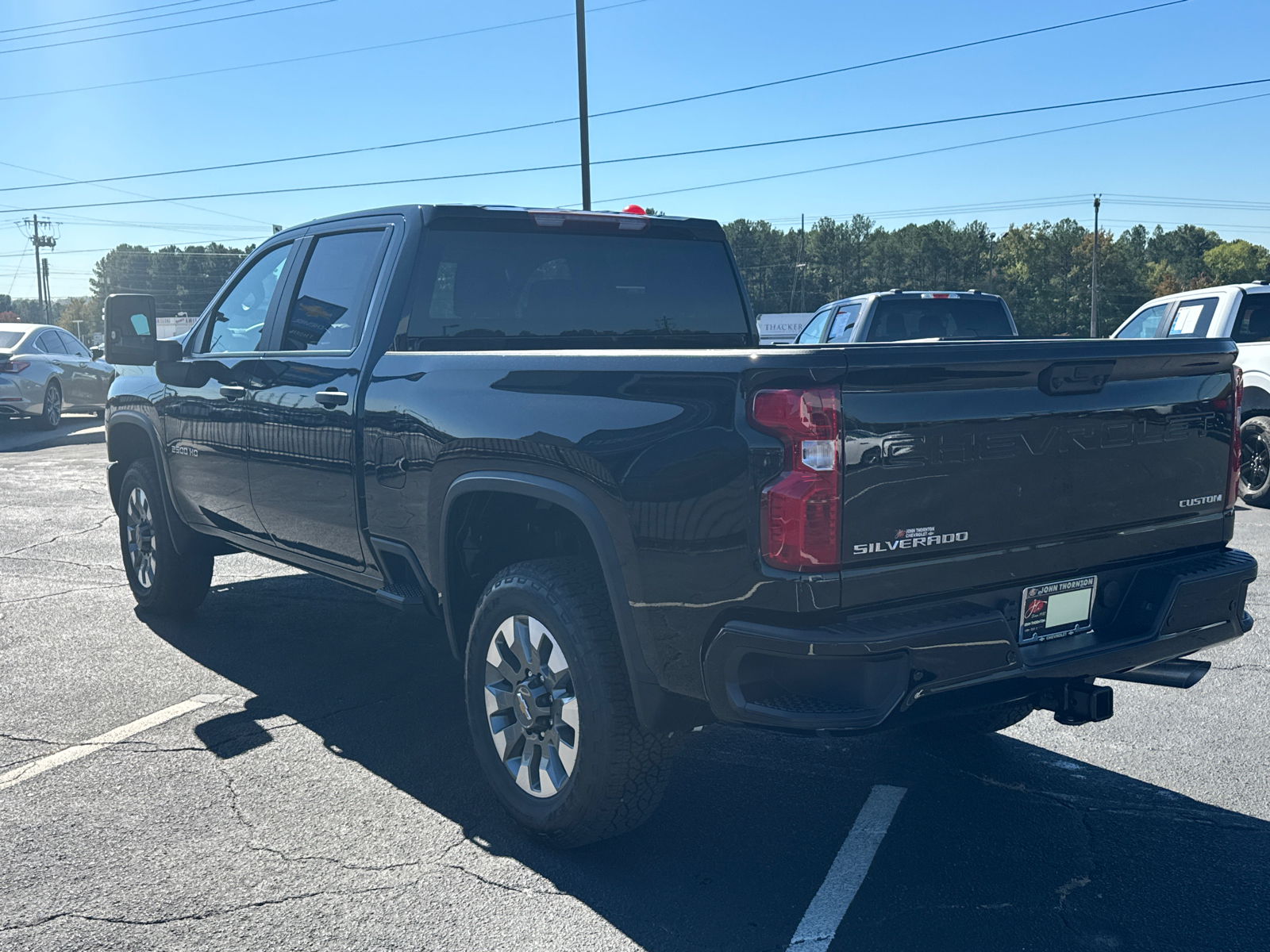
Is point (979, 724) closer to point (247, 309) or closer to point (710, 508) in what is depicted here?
point (710, 508)

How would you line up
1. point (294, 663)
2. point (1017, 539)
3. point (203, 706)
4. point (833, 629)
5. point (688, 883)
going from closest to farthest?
point (833, 629) → point (1017, 539) → point (688, 883) → point (203, 706) → point (294, 663)

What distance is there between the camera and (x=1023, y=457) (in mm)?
2992

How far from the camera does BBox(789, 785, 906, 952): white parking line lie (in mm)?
2916

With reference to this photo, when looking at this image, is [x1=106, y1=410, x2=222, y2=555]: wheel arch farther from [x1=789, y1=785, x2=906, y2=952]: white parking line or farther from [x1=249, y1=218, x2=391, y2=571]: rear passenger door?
[x1=789, y1=785, x2=906, y2=952]: white parking line

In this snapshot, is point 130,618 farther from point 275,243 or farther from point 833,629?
point 833,629

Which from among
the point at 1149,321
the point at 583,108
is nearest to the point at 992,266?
the point at 583,108

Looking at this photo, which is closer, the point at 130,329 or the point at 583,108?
the point at 130,329

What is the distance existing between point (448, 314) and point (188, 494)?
7.23 ft

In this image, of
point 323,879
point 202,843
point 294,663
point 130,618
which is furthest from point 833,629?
Result: point 130,618

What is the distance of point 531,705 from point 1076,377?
1.93 m

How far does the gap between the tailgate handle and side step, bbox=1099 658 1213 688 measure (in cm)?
101

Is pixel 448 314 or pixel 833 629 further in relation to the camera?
pixel 448 314

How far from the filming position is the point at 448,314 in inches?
174

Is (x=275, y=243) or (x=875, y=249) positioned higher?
(x=875, y=249)
